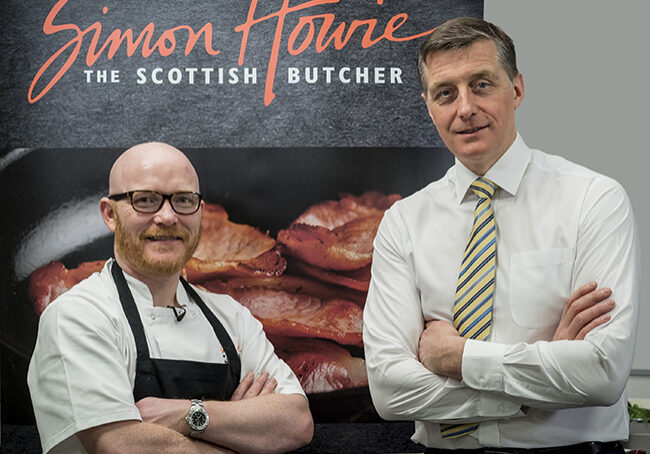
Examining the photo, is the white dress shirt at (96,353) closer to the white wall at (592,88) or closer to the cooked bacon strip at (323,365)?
the cooked bacon strip at (323,365)

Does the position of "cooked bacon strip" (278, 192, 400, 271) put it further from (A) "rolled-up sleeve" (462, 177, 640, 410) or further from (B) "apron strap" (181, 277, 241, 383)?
(A) "rolled-up sleeve" (462, 177, 640, 410)

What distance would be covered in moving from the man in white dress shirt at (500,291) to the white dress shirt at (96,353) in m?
0.54

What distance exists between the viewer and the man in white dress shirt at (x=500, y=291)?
234 cm

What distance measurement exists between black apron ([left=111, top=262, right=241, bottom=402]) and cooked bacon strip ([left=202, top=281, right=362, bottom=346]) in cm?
86

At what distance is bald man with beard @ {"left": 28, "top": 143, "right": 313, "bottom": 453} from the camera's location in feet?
8.00

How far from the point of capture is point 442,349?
2.46 metres

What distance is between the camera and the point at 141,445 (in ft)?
7.88

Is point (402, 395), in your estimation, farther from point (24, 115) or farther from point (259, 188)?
point (24, 115)

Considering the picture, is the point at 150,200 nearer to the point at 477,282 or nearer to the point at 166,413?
the point at 166,413

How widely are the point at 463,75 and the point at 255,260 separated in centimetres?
149

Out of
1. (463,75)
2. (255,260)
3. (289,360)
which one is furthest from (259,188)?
(463,75)

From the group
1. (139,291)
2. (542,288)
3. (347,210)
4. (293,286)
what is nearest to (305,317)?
(293,286)

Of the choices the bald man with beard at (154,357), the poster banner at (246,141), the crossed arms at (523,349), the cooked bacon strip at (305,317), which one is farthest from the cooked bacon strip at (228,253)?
the crossed arms at (523,349)

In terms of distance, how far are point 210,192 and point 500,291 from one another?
5.33 feet
